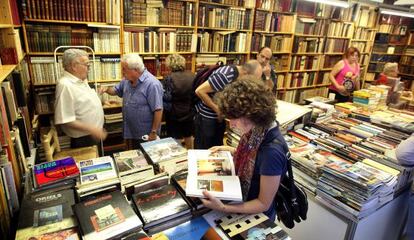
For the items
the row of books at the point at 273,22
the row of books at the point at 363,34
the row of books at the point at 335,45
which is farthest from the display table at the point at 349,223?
the row of books at the point at 363,34

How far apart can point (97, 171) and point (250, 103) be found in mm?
882

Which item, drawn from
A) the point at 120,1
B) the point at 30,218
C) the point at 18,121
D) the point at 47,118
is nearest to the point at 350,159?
the point at 30,218

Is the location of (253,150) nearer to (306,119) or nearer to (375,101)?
(306,119)

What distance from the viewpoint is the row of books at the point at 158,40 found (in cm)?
326

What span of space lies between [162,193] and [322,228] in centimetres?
120

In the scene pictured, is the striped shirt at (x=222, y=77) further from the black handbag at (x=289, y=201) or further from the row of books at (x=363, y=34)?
the row of books at (x=363, y=34)

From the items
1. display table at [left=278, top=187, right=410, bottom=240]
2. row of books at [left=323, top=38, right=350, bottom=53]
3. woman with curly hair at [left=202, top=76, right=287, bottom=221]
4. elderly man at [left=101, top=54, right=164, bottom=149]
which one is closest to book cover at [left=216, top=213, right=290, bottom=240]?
woman with curly hair at [left=202, top=76, right=287, bottom=221]

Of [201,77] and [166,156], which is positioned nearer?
[166,156]

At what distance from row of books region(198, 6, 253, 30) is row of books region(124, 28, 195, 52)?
296 millimetres

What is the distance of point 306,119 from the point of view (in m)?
2.52

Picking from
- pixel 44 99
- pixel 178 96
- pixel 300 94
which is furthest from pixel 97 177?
pixel 300 94

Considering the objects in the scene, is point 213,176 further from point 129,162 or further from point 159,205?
point 129,162

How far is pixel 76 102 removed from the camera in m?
2.14

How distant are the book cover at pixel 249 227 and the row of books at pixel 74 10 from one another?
271 cm
